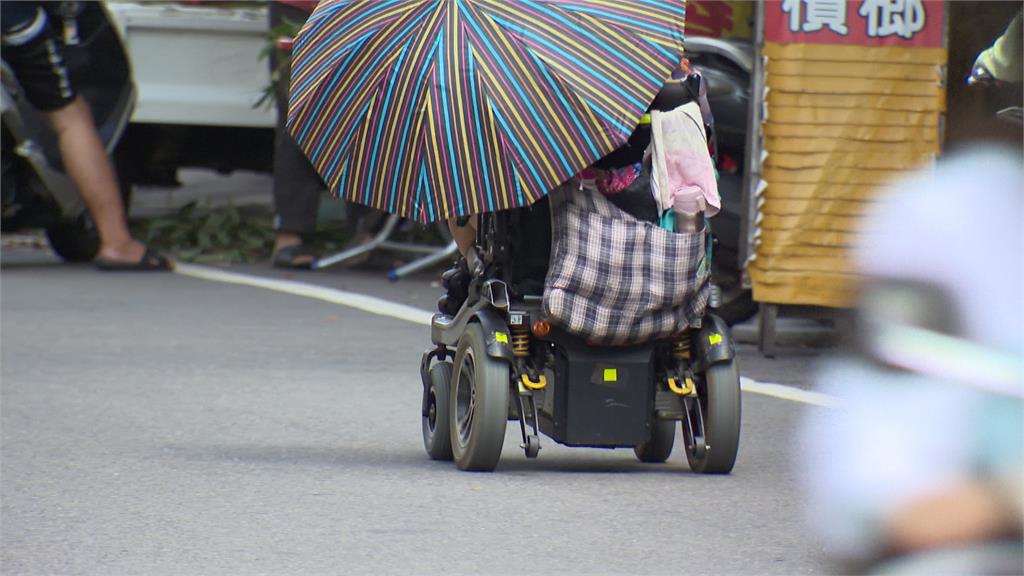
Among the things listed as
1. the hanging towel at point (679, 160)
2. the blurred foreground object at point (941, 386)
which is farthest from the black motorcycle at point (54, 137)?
the blurred foreground object at point (941, 386)

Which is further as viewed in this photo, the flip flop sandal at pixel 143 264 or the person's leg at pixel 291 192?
the person's leg at pixel 291 192

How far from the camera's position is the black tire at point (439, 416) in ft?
18.7

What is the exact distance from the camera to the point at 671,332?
17.7 ft

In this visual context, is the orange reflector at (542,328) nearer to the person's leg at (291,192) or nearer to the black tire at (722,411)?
the black tire at (722,411)

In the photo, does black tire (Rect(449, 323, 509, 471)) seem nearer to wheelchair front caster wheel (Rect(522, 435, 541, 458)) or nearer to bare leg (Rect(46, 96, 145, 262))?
wheelchair front caster wheel (Rect(522, 435, 541, 458))

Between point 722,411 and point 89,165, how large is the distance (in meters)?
6.47

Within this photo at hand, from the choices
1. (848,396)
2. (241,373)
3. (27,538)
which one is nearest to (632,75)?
(27,538)

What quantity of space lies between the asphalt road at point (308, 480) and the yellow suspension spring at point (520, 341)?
375 millimetres

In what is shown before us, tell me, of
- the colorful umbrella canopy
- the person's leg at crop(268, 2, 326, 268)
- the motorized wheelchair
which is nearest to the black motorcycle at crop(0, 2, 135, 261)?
the person's leg at crop(268, 2, 326, 268)

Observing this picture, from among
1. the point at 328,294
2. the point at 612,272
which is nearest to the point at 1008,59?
the point at 612,272

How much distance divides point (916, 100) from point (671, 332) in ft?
10.2

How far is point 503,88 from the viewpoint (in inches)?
209

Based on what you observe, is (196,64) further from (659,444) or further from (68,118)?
(659,444)

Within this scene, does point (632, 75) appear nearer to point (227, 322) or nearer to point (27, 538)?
point (27, 538)
